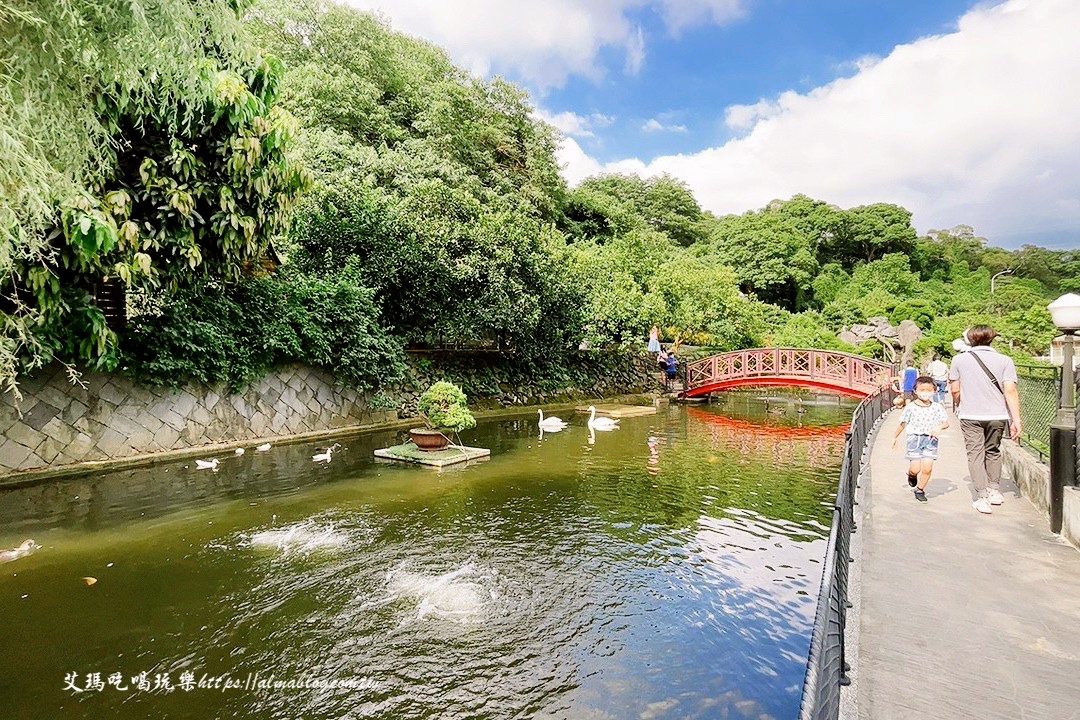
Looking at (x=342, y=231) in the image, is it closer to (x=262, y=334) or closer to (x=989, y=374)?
(x=262, y=334)

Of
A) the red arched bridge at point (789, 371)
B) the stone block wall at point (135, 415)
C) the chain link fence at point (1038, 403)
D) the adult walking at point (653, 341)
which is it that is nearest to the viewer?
the chain link fence at point (1038, 403)

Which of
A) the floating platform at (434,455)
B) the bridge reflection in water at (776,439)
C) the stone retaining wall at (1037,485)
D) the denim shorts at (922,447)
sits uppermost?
the denim shorts at (922,447)

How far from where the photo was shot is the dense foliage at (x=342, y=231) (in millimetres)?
3277

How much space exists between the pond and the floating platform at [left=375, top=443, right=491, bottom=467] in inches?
23.0

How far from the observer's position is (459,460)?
1075 cm

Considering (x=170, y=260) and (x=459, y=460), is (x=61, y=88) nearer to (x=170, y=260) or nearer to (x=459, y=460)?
(x=170, y=260)

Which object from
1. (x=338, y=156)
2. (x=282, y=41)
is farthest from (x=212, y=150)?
(x=282, y=41)

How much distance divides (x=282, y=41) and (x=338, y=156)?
620 cm

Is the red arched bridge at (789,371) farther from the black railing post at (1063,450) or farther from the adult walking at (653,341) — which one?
the black railing post at (1063,450)

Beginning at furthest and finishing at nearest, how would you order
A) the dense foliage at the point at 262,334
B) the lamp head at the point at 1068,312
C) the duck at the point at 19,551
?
the dense foliage at the point at 262,334 → the duck at the point at 19,551 → the lamp head at the point at 1068,312

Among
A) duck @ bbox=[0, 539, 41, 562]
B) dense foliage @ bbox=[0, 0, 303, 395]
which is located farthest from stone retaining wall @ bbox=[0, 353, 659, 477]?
duck @ bbox=[0, 539, 41, 562]

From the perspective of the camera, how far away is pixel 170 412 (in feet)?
37.1

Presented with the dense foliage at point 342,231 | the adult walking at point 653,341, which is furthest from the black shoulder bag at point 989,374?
the adult walking at point 653,341

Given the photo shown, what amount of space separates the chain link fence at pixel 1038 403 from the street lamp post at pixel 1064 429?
740 mm
